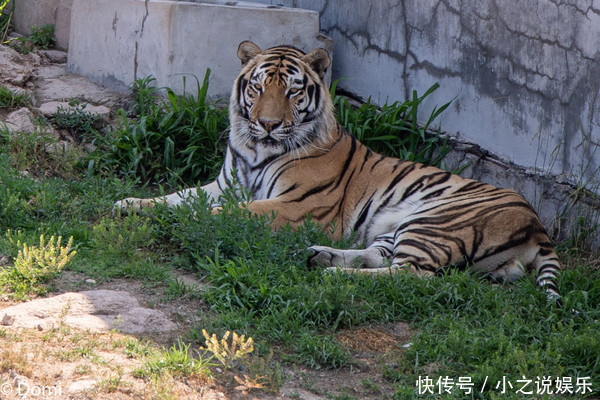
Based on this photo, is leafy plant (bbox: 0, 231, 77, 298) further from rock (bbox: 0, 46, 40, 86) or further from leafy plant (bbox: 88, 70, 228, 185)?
rock (bbox: 0, 46, 40, 86)

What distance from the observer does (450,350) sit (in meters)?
3.36

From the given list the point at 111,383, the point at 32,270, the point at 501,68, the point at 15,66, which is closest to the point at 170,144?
the point at 15,66

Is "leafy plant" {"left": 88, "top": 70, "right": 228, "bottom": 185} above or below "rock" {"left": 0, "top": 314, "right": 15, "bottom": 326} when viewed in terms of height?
above

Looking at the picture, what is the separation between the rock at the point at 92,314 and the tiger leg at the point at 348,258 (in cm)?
106

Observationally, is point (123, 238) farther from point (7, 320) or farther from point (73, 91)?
point (73, 91)

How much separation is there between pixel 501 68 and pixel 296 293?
8.42 ft

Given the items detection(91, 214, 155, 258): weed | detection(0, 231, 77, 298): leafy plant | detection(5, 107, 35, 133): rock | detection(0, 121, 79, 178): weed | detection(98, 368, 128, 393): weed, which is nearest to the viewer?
detection(98, 368, 128, 393): weed

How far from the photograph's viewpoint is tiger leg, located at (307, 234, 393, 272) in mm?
4332

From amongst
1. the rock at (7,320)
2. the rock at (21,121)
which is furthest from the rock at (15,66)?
the rock at (7,320)

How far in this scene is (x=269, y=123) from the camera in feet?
16.7

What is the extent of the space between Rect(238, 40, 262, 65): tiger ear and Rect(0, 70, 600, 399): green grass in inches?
46.5

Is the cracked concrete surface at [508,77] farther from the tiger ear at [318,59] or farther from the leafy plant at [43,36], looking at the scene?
the leafy plant at [43,36]

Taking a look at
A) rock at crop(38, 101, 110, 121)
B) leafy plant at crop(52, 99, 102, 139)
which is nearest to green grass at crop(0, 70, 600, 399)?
leafy plant at crop(52, 99, 102, 139)

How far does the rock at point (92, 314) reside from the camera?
3.30m
